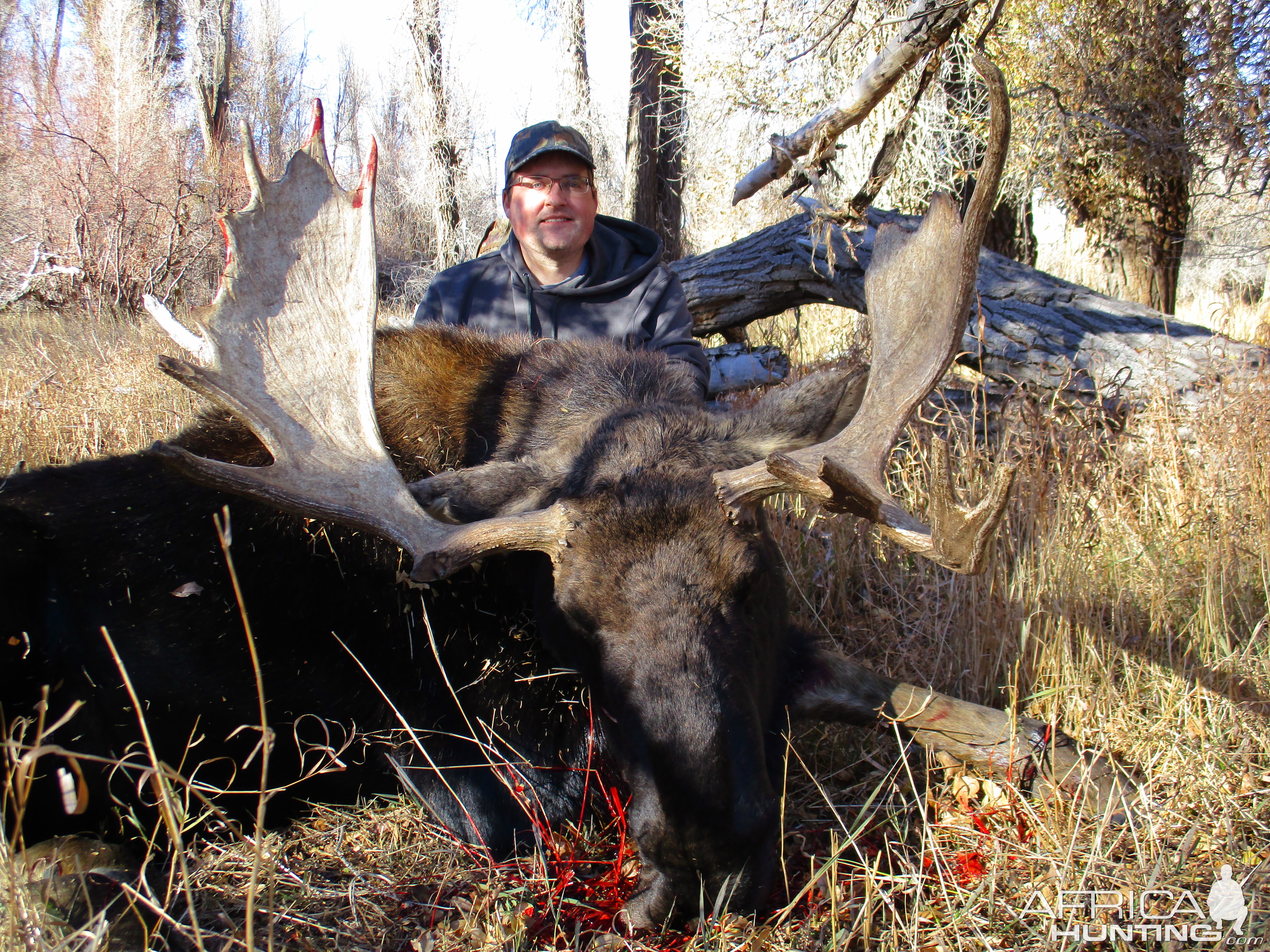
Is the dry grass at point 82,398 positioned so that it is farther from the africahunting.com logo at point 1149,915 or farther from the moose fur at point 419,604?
the africahunting.com logo at point 1149,915

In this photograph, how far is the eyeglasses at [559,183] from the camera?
4.90m

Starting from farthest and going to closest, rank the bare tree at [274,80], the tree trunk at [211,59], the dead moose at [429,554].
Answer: the bare tree at [274,80] → the tree trunk at [211,59] → the dead moose at [429,554]

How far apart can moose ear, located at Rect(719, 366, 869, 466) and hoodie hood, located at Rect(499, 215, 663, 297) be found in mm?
2293

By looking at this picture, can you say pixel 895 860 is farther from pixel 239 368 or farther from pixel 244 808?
pixel 239 368

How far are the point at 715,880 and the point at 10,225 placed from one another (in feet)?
52.7

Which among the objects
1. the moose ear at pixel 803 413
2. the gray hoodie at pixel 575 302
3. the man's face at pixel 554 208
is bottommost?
the moose ear at pixel 803 413

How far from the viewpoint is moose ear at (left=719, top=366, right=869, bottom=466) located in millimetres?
2779

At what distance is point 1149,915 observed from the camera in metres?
1.95

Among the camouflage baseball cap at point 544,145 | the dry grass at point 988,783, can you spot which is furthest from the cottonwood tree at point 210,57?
the dry grass at point 988,783

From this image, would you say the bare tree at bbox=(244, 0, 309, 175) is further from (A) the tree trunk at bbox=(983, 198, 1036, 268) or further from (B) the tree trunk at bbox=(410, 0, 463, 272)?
(A) the tree trunk at bbox=(983, 198, 1036, 268)

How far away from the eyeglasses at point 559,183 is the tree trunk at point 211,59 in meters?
21.2

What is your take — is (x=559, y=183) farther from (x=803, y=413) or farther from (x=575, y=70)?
(x=575, y=70)

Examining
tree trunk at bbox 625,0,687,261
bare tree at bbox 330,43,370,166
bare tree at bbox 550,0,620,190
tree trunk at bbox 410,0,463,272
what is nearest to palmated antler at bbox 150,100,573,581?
tree trunk at bbox 625,0,687,261

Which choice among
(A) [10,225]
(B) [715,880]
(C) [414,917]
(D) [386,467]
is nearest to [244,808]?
(C) [414,917]
